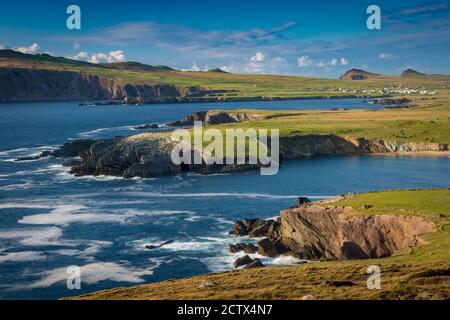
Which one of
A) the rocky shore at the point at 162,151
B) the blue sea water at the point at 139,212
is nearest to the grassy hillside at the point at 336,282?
the blue sea water at the point at 139,212

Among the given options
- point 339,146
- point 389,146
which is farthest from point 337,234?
point 389,146

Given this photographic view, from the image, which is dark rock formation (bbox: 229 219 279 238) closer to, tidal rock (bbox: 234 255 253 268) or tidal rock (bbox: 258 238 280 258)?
tidal rock (bbox: 258 238 280 258)

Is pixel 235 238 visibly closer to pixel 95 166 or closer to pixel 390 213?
pixel 390 213

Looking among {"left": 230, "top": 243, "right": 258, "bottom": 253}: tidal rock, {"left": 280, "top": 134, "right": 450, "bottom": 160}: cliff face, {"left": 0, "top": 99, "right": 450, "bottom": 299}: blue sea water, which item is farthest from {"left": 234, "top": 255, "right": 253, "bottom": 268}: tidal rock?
{"left": 280, "top": 134, "right": 450, "bottom": 160}: cliff face

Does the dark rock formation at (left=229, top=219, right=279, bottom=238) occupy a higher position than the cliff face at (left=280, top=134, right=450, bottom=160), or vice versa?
the cliff face at (left=280, top=134, right=450, bottom=160)

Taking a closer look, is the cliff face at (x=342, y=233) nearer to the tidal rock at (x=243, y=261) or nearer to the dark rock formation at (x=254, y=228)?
the dark rock formation at (x=254, y=228)
